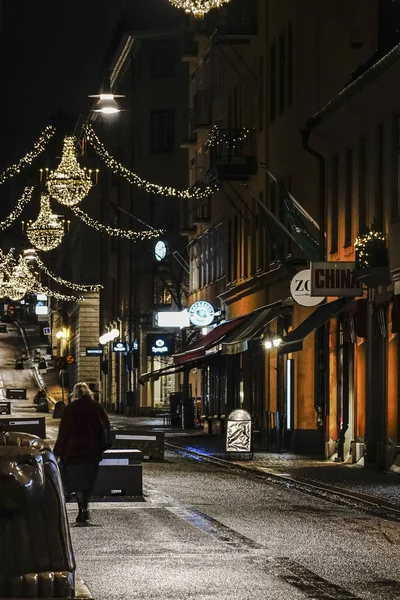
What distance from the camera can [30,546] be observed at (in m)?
6.68

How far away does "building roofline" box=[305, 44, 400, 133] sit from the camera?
94.1 feet

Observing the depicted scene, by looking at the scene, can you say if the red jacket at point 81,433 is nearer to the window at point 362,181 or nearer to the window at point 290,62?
the window at point 362,181

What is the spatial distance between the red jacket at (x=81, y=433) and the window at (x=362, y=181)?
14.0m

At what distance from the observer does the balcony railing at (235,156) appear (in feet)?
150

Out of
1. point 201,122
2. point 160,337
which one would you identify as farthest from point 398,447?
point 160,337

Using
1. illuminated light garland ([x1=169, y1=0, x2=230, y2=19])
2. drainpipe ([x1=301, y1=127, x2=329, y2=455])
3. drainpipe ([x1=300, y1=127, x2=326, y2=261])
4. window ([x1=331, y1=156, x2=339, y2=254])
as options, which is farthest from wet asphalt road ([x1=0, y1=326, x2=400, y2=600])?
drainpipe ([x1=300, y1=127, x2=326, y2=261])

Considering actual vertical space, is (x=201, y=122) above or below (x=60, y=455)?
above

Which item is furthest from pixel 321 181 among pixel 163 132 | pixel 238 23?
pixel 163 132

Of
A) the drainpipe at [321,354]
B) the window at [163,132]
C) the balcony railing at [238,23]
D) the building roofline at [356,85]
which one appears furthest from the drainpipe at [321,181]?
the window at [163,132]

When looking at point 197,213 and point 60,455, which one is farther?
point 197,213

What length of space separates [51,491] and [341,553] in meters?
9.04

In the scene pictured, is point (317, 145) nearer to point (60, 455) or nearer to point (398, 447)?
point (398, 447)

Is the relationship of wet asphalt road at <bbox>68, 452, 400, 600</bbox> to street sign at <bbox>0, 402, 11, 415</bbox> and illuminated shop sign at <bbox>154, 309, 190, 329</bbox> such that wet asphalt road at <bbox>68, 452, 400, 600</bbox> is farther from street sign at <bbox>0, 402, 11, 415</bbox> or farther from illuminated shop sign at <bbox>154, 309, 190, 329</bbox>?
street sign at <bbox>0, 402, 11, 415</bbox>

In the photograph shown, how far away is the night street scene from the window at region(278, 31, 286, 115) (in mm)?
127
